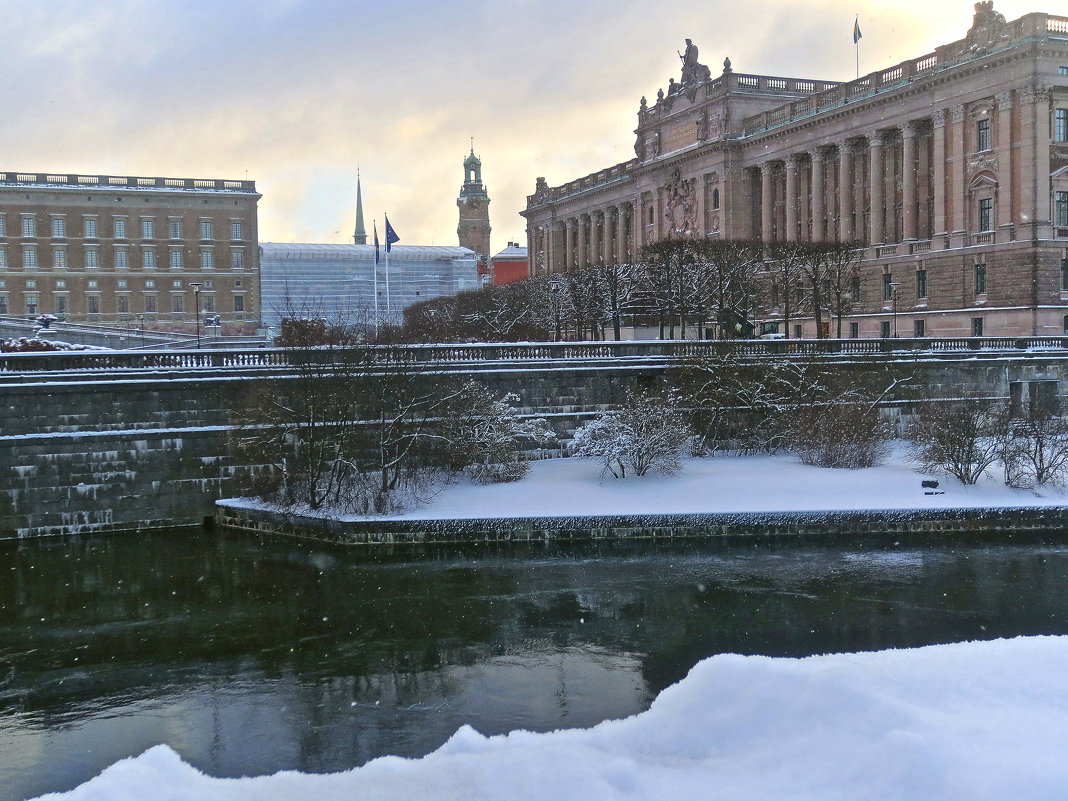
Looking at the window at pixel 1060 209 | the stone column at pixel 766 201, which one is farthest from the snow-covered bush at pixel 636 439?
the stone column at pixel 766 201

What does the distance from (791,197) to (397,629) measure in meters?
57.9

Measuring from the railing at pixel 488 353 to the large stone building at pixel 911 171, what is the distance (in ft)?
33.7

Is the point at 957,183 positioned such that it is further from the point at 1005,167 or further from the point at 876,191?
the point at 876,191

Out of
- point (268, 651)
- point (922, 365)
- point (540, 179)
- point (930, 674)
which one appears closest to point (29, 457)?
point (268, 651)

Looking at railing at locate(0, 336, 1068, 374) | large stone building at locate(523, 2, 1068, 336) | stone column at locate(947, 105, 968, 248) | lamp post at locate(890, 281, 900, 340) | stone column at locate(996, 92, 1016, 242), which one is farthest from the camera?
lamp post at locate(890, 281, 900, 340)

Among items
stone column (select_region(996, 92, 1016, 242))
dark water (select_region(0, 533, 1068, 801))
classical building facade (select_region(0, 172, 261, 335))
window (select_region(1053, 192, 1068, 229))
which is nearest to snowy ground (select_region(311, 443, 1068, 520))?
dark water (select_region(0, 533, 1068, 801))

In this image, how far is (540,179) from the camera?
116500mm

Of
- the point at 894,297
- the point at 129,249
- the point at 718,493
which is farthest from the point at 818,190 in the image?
the point at 129,249

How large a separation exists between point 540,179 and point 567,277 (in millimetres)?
55376

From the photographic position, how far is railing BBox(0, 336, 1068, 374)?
3169 cm

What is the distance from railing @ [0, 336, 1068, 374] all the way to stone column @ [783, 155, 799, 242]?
98.6ft

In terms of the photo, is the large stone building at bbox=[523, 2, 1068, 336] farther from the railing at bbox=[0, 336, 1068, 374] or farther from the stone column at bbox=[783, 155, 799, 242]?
the railing at bbox=[0, 336, 1068, 374]

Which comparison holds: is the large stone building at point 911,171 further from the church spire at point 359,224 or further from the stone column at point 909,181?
the church spire at point 359,224

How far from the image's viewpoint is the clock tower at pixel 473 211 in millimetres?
159875
